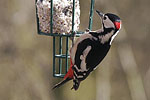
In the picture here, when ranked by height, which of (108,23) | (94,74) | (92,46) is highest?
(108,23)

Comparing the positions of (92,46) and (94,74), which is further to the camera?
(94,74)

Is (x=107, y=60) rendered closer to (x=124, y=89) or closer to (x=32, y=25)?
(x=124, y=89)

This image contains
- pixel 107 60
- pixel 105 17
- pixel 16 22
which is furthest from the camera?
pixel 107 60

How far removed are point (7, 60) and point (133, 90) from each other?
267 centimetres

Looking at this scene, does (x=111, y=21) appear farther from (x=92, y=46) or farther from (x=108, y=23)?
(x=92, y=46)

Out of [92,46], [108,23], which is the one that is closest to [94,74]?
[92,46]

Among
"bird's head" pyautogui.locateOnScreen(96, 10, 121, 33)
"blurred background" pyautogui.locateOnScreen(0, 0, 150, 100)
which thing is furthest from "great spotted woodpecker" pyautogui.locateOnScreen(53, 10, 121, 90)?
"blurred background" pyautogui.locateOnScreen(0, 0, 150, 100)

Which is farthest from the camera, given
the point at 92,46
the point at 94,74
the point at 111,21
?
the point at 94,74

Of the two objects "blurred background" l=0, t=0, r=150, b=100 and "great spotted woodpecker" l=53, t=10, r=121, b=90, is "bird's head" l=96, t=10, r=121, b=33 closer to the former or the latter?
"great spotted woodpecker" l=53, t=10, r=121, b=90

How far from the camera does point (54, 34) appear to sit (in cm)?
438

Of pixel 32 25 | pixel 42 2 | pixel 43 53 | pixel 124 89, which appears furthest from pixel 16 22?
pixel 42 2

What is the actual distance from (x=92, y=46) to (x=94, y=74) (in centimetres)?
446

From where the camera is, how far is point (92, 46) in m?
4.36

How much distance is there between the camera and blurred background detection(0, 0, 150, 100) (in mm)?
7930
